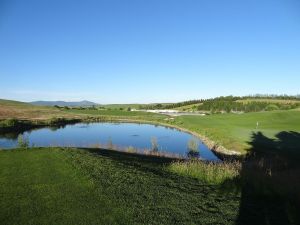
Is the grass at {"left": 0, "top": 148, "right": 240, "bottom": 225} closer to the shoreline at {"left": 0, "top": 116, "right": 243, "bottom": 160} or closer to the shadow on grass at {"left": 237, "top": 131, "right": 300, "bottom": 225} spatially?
the shadow on grass at {"left": 237, "top": 131, "right": 300, "bottom": 225}

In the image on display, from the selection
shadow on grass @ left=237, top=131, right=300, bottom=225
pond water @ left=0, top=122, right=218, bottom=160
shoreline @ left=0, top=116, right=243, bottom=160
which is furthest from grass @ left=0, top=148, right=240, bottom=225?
pond water @ left=0, top=122, right=218, bottom=160

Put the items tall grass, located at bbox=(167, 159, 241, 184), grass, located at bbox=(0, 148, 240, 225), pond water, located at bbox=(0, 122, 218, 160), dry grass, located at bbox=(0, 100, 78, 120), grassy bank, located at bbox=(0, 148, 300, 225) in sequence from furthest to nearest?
dry grass, located at bbox=(0, 100, 78, 120) → pond water, located at bbox=(0, 122, 218, 160) → tall grass, located at bbox=(167, 159, 241, 184) → grassy bank, located at bbox=(0, 148, 300, 225) → grass, located at bbox=(0, 148, 240, 225)

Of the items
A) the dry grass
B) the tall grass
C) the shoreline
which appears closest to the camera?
the tall grass

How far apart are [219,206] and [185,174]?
18.3 feet

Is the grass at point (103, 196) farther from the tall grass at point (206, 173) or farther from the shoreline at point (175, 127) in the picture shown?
the shoreline at point (175, 127)

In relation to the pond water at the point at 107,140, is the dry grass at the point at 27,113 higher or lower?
higher

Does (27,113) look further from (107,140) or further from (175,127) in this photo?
(107,140)

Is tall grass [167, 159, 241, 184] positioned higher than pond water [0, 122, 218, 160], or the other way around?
tall grass [167, 159, 241, 184]

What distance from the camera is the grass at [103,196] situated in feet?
31.7

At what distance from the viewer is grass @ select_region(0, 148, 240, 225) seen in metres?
9.66

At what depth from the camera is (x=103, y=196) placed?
11398mm

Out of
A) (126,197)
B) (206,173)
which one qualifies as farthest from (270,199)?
(126,197)

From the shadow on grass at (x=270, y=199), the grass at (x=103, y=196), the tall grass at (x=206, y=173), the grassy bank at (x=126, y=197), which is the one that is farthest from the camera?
the tall grass at (x=206, y=173)

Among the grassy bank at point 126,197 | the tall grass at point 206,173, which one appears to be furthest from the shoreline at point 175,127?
the grassy bank at point 126,197
